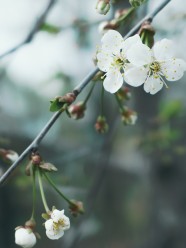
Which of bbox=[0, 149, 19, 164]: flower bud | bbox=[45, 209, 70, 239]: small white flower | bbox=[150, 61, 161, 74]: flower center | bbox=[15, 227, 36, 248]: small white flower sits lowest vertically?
bbox=[15, 227, 36, 248]: small white flower

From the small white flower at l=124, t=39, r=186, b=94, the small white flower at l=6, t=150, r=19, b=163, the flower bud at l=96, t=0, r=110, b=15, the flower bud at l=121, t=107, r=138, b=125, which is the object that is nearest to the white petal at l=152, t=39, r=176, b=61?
the small white flower at l=124, t=39, r=186, b=94

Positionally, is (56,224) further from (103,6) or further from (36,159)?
(103,6)

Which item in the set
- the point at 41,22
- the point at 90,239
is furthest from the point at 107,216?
the point at 41,22

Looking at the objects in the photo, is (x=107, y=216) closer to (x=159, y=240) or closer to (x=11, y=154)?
(x=159, y=240)

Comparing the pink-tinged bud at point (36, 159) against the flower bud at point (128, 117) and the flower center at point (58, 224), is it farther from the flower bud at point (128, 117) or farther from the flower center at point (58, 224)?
the flower bud at point (128, 117)

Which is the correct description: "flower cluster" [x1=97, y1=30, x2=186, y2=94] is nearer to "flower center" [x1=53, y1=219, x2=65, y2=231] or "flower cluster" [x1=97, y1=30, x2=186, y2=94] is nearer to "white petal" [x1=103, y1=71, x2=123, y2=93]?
"white petal" [x1=103, y1=71, x2=123, y2=93]

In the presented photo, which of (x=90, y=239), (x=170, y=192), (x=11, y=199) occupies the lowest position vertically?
(x=170, y=192)
